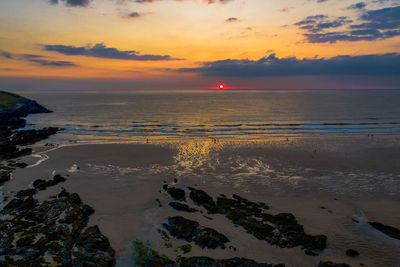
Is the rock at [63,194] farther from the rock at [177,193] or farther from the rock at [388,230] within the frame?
the rock at [388,230]

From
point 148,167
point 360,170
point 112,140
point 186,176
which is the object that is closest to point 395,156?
point 360,170

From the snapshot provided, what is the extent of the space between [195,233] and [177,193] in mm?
6197

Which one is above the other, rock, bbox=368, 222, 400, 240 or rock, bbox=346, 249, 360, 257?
rock, bbox=368, 222, 400, 240

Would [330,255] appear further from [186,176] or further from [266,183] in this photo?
[186,176]

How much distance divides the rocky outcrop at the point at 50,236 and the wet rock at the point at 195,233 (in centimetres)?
390

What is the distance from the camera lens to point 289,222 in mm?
15992

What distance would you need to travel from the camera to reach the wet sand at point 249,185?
14.1 m

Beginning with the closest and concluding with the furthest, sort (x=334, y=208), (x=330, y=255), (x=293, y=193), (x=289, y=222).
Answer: (x=330, y=255), (x=289, y=222), (x=334, y=208), (x=293, y=193)

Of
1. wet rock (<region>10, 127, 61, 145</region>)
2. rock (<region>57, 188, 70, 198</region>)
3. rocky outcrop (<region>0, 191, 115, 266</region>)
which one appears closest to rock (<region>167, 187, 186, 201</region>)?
rocky outcrop (<region>0, 191, 115, 266</region>)

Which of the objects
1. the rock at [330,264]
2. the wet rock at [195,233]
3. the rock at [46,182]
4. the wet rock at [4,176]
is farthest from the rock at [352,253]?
the wet rock at [4,176]

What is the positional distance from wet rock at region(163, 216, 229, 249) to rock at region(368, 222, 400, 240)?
10.1 meters

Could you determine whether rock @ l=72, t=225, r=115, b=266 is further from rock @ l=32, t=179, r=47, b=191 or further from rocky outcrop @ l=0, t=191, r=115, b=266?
rock @ l=32, t=179, r=47, b=191

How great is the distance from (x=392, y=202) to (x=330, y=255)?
421 inches

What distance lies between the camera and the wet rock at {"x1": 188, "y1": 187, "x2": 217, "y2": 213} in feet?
59.5
